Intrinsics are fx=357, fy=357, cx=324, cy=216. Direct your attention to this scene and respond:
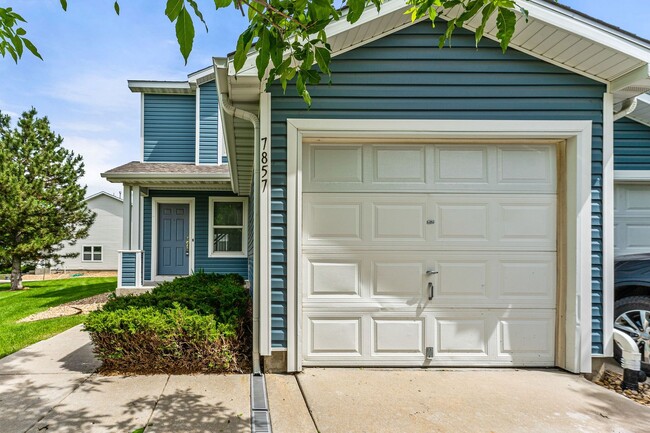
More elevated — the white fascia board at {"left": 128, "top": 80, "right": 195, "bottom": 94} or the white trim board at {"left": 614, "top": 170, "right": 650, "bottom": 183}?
the white fascia board at {"left": 128, "top": 80, "right": 195, "bottom": 94}

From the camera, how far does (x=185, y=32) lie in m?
1.46

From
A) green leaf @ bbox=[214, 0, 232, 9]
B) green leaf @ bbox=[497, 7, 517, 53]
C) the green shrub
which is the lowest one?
the green shrub

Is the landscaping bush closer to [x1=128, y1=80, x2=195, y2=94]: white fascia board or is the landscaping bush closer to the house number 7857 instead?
the house number 7857

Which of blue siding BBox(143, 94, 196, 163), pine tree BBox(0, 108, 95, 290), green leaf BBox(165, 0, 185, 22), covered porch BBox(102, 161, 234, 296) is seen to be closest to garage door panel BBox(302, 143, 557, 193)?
green leaf BBox(165, 0, 185, 22)

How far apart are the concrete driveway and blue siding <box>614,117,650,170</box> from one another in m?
4.55

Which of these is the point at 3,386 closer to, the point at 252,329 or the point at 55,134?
the point at 252,329

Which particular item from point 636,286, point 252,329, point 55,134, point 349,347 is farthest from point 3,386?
point 55,134

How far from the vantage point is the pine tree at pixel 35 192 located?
1135 centimetres

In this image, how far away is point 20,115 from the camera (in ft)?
40.7

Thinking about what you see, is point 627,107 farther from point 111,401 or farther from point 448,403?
point 111,401

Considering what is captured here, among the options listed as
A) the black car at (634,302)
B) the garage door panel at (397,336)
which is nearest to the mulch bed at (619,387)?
the black car at (634,302)

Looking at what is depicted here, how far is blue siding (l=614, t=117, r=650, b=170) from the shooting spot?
611cm

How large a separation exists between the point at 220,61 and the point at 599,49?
350cm

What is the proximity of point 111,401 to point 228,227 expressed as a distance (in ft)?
21.8
